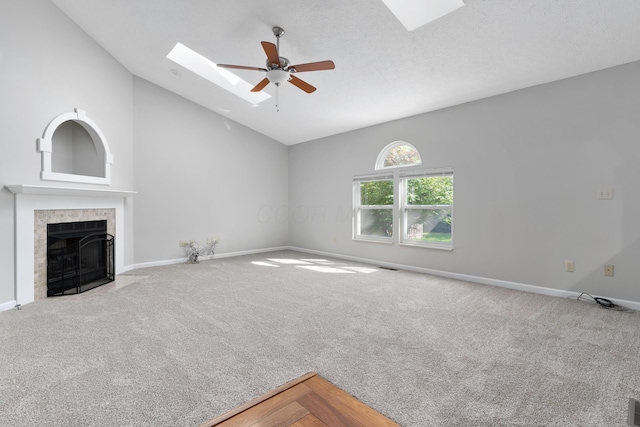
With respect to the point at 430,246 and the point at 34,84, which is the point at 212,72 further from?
the point at 430,246

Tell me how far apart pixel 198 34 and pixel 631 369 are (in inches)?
195

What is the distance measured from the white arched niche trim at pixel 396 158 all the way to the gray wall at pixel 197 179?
2605 mm

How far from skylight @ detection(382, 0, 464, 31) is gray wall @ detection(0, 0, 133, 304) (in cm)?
372

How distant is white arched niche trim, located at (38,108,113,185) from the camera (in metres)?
3.27

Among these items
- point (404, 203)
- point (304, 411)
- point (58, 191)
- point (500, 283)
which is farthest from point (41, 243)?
point (500, 283)

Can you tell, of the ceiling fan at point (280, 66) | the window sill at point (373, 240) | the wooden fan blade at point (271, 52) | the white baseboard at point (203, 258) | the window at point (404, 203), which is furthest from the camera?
the window sill at point (373, 240)

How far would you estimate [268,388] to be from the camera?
5.45 ft

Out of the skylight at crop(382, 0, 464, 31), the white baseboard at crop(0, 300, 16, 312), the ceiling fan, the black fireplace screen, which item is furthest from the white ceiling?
the white baseboard at crop(0, 300, 16, 312)

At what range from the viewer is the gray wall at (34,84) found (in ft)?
9.50

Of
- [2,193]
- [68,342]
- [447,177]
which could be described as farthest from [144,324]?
[447,177]

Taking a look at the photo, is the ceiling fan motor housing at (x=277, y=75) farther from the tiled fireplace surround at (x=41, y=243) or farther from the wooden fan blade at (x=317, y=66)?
the tiled fireplace surround at (x=41, y=243)

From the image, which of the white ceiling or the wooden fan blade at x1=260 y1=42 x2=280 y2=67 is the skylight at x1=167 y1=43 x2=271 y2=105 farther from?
the wooden fan blade at x1=260 y1=42 x2=280 y2=67

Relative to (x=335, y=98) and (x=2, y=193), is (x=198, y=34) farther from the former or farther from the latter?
(x=2, y=193)

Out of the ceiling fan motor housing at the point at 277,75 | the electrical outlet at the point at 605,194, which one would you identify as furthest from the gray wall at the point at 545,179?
the ceiling fan motor housing at the point at 277,75
